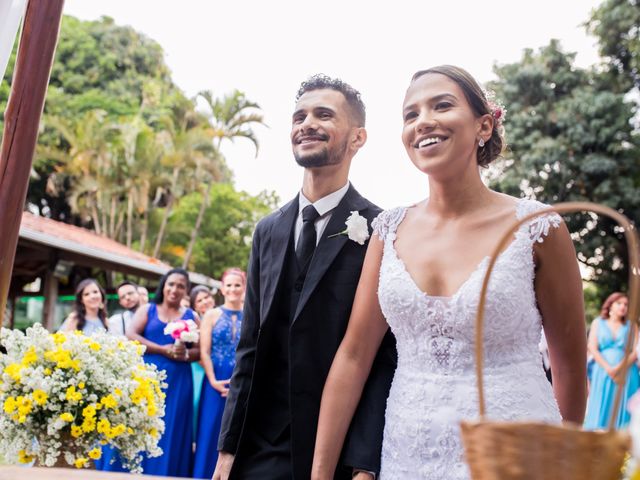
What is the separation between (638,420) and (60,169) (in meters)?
29.7

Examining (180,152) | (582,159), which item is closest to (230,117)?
(180,152)

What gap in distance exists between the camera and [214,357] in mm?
7945

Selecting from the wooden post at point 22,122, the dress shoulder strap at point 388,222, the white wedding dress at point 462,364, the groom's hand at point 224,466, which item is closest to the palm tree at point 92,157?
the wooden post at point 22,122

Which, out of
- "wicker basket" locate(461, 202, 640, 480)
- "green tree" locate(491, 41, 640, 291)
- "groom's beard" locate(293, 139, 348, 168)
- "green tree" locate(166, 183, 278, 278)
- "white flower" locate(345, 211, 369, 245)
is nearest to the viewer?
"wicker basket" locate(461, 202, 640, 480)

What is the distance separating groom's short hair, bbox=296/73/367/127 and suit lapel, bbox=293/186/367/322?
333mm

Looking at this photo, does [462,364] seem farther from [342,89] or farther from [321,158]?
[342,89]

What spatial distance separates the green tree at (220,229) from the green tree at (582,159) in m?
14.9

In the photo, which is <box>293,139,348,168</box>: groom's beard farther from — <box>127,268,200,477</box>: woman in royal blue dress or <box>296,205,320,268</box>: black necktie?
<box>127,268,200,477</box>: woman in royal blue dress

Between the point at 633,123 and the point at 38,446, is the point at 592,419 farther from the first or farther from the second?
the point at 633,123

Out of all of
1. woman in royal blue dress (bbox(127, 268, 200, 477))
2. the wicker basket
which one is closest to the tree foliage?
woman in royal blue dress (bbox(127, 268, 200, 477))

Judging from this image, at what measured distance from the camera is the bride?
7.85ft

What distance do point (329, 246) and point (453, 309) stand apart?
2.29 feet

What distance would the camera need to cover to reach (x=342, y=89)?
318 centimetres

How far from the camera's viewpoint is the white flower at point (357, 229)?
9.60 ft
